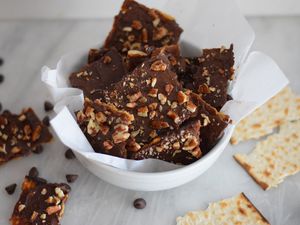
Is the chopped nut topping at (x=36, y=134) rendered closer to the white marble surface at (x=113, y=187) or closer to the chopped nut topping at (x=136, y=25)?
the white marble surface at (x=113, y=187)

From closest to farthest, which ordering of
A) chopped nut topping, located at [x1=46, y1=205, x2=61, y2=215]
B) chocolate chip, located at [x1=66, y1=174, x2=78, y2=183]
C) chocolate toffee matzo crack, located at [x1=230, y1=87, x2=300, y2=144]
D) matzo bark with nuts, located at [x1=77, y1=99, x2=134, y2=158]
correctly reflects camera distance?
matzo bark with nuts, located at [x1=77, y1=99, x2=134, y2=158]
chopped nut topping, located at [x1=46, y1=205, x2=61, y2=215]
chocolate chip, located at [x1=66, y1=174, x2=78, y2=183]
chocolate toffee matzo crack, located at [x1=230, y1=87, x2=300, y2=144]

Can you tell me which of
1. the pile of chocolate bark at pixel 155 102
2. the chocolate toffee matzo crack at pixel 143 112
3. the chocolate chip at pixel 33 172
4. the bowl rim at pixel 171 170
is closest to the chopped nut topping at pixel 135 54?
the pile of chocolate bark at pixel 155 102

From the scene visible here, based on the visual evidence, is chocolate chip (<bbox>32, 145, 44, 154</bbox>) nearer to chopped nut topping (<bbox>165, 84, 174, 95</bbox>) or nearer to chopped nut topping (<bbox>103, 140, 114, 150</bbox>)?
chopped nut topping (<bbox>103, 140, 114, 150</bbox>)

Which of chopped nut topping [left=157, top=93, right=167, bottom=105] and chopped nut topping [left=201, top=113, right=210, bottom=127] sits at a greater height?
Result: chopped nut topping [left=157, top=93, right=167, bottom=105]

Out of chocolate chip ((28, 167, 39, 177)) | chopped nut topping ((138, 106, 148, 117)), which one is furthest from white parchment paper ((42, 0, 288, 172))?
chocolate chip ((28, 167, 39, 177))

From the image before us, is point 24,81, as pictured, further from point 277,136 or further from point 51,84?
point 277,136

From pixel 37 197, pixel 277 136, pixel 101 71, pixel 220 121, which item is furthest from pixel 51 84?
pixel 277 136

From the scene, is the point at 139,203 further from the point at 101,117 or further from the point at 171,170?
the point at 101,117
